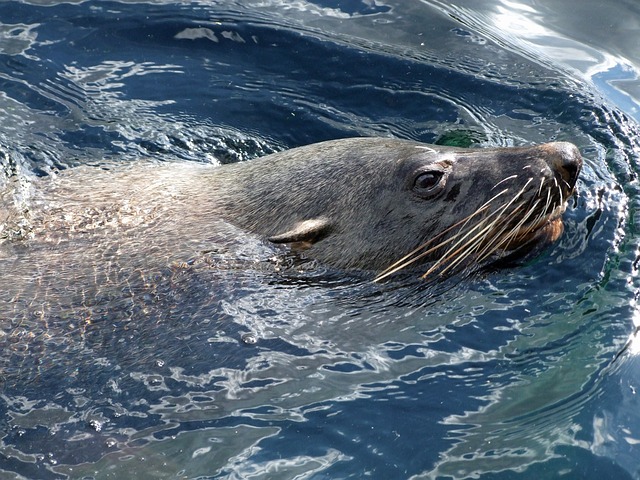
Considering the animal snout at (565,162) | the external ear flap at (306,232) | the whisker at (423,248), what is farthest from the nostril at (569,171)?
the external ear flap at (306,232)

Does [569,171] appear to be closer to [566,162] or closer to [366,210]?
[566,162]

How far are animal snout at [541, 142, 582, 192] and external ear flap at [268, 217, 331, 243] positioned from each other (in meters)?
1.62

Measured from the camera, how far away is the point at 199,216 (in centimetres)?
739

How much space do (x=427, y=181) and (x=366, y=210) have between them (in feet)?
1.62

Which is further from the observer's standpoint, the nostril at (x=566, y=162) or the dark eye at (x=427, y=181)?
the dark eye at (x=427, y=181)

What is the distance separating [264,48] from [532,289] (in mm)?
4860

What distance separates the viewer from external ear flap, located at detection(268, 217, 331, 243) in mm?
6992

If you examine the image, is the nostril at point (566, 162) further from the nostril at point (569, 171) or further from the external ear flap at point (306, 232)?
the external ear flap at point (306, 232)

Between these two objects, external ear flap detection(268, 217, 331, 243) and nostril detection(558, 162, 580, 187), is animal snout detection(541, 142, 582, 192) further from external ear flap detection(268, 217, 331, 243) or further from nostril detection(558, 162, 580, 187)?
external ear flap detection(268, 217, 331, 243)

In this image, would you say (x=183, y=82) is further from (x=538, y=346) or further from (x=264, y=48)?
(x=538, y=346)

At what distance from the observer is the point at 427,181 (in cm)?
691

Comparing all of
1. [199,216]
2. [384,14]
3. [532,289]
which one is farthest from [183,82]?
[532,289]

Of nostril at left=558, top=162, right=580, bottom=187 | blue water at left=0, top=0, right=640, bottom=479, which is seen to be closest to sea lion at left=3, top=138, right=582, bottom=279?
nostril at left=558, top=162, right=580, bottom=187

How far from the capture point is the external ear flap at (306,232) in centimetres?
699
